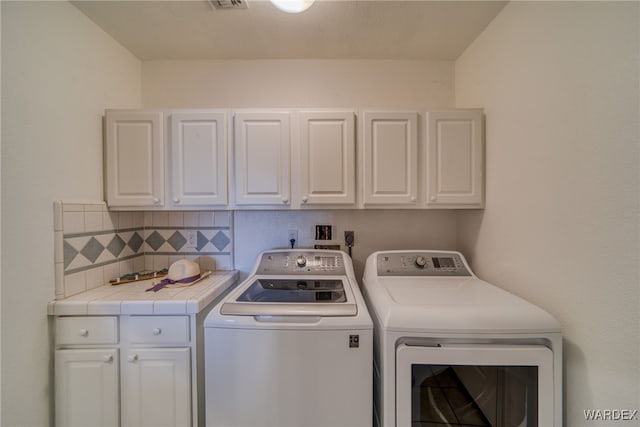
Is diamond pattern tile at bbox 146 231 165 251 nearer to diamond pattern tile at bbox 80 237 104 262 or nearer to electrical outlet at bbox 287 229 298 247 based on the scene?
diamond pattern tile at bbox 80 237 104 262

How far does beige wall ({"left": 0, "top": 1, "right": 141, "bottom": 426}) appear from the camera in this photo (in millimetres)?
1100

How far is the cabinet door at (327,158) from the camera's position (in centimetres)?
162

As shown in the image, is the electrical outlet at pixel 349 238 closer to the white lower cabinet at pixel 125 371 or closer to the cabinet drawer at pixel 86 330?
the white lower cabinet at pixel 125 371

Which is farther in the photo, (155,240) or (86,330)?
(155,240)

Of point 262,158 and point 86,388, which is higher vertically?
point 262,158

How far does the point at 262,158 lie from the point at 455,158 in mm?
1269

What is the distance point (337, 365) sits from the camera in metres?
1.09

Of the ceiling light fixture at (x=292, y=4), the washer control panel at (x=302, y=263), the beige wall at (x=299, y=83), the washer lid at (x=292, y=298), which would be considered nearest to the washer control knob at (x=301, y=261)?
the washer control panel at (x=302, y=263)

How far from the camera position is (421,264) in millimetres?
1622

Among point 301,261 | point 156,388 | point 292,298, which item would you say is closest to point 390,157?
point 301,261

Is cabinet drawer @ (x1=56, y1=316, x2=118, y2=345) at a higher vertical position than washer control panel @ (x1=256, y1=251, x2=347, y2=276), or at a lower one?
lower

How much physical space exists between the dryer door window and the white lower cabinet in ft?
3.50

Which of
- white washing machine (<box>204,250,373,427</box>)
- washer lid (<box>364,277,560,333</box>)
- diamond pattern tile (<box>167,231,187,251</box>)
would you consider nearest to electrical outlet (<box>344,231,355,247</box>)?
washer lid (<box>364,277,560,333</box>)

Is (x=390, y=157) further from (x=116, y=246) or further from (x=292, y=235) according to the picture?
(x=116, y=246)
